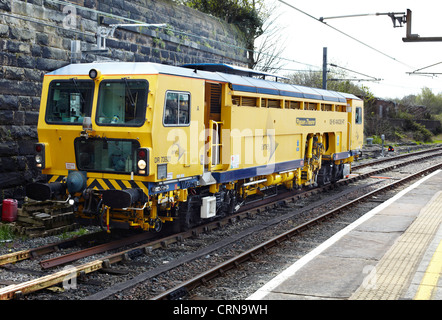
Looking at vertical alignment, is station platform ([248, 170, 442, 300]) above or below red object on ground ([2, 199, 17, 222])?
below

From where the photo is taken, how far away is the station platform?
6688 mm

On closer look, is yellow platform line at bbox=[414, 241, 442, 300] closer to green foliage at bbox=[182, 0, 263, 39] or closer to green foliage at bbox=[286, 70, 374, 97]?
green foliage at bbox=[182, 0, 263, 39]

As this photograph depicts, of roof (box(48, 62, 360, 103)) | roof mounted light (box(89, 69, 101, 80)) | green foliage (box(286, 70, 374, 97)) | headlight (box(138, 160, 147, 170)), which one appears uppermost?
green foliage (box(286, 70, 374, 97))

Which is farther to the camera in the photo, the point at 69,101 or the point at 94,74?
the point at 69,101

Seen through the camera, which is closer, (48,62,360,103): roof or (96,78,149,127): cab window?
(96,78,149,127): cab window

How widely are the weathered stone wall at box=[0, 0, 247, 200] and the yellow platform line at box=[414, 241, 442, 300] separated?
892cm

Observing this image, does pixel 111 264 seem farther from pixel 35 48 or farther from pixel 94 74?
pixel 35 48

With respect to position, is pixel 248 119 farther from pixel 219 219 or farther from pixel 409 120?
pixel 409 120

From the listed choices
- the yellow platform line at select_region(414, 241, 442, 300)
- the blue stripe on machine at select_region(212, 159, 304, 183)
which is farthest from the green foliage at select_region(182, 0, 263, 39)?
the yellow platform line at select_region(414, 241, 442, 300)

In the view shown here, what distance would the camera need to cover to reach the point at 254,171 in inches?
485

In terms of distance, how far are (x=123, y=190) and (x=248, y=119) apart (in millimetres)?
3961

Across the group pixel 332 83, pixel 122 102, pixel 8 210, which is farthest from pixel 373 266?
pixel 332 83

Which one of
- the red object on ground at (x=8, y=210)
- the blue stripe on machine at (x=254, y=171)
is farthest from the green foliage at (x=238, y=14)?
the red object on ground at (x=8, y=210)

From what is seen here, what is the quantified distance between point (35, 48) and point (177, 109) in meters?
4.92
